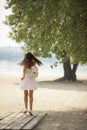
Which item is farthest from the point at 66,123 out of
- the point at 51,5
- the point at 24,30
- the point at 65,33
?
the point at 24,30

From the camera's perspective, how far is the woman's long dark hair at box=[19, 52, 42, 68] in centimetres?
1645

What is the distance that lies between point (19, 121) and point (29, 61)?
2.69 m

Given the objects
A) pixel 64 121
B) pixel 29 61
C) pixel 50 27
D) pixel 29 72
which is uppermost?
pixel 50 27

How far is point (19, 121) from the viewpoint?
14602 mm

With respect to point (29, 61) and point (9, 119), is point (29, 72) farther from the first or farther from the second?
point (9, 119)

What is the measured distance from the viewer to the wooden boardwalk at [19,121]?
13.5 meters

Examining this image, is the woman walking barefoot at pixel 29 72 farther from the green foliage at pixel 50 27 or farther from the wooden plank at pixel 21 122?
the green foliage at pixel 50 27

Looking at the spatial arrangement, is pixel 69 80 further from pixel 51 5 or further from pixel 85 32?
pixel 51 5

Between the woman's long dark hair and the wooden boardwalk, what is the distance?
1.78m

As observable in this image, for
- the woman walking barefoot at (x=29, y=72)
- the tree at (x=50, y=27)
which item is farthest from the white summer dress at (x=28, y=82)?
the tree at (x=50, y=27)

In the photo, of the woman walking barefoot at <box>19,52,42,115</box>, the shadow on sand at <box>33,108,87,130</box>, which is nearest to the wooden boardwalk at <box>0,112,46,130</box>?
the shadow on sand at <box>33,108,87,130</box>

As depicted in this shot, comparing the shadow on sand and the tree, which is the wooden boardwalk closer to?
the shadow on sand

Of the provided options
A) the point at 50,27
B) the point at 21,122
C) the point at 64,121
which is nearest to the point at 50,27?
the point at 50,27

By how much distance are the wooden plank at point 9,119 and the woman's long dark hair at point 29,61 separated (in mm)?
1794
